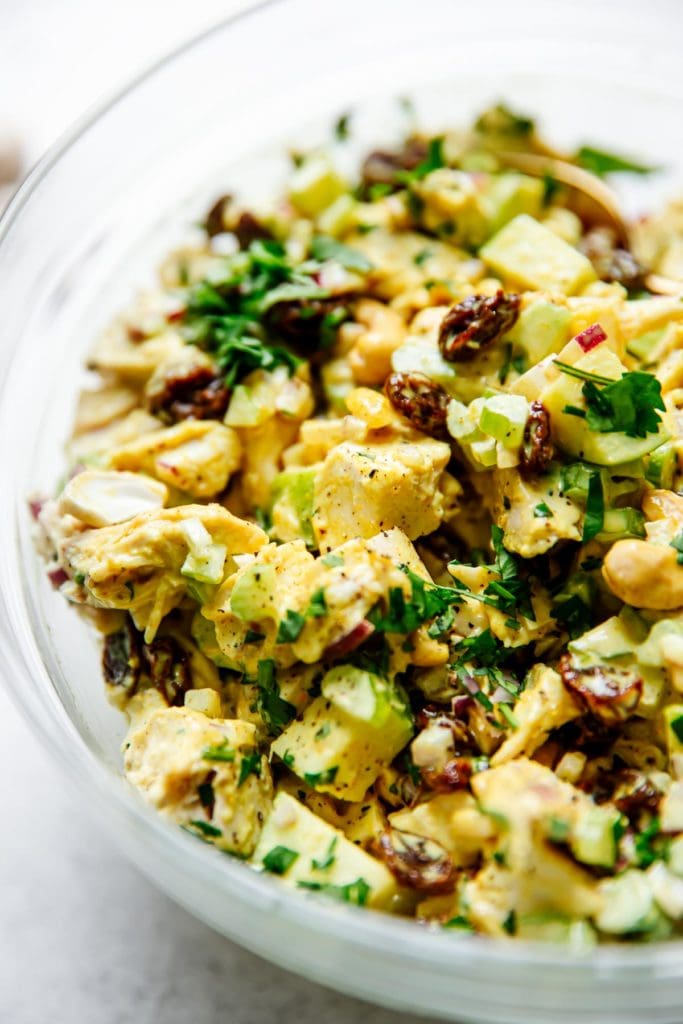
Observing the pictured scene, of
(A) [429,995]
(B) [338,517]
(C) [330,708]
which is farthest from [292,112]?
(A) [429,995]

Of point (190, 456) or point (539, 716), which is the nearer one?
point (539, 716)

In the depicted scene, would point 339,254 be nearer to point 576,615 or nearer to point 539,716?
point 576,615

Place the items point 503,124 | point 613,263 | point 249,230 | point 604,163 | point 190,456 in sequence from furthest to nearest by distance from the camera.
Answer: point 604,163, point 503,124, point 249,230, point 613,263, point 190,456

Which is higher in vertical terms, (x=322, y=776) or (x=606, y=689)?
(x=322, y=776)

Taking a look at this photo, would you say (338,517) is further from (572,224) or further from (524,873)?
(572,224)

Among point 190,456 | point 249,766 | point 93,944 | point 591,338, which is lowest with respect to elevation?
point 93,944

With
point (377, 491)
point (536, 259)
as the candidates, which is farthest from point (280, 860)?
point (536, 259)

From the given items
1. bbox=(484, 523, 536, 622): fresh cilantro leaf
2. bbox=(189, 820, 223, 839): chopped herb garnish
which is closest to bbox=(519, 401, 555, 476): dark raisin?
bbox=(484, 523, 536, 622): fresh cilantro leaf

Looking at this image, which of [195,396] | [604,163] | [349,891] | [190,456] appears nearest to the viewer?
[349,891]
